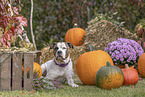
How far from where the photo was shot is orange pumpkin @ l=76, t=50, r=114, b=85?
3.10m

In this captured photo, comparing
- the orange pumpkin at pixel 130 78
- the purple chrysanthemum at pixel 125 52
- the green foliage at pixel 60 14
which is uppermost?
the green foliage at pixel 60 14

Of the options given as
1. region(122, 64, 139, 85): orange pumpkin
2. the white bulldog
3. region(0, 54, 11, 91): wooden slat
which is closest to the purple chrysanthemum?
region(122, 64, 139, 85): orange pumpkin

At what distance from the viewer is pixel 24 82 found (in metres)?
2.62

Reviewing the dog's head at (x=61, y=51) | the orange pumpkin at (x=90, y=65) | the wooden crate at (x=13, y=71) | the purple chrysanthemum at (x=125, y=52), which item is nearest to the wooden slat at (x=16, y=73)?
the wooden crate at (x=13, y=71)

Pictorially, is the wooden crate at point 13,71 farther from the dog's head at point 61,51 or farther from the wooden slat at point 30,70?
the dog's head at point 61,51

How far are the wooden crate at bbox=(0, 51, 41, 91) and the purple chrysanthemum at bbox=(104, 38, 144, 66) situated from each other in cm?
189

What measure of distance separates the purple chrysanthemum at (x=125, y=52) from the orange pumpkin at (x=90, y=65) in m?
0.72

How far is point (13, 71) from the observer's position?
8.51ft

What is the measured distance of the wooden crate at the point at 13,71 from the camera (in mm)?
2572

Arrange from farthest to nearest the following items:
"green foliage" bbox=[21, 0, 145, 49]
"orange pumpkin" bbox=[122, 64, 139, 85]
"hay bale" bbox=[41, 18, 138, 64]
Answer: "green foliage" bbox=[21, 0, 145, 49]
"hay bale" bbox=[41, 18, 138, 64]
"orange pumpkin" bbox=[122, 64, 139, 85]

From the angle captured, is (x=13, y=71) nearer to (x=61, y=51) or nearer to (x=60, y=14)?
(x=61, y=51)

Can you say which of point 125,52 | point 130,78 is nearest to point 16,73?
point 130,78

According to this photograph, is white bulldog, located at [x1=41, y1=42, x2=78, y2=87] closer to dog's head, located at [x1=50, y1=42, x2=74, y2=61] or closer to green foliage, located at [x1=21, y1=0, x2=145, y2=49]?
dog's head, located at [x1=50, y1=42, x2=74, y2=61]

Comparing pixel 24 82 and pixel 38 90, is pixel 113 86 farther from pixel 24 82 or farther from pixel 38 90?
pixel 24 82
